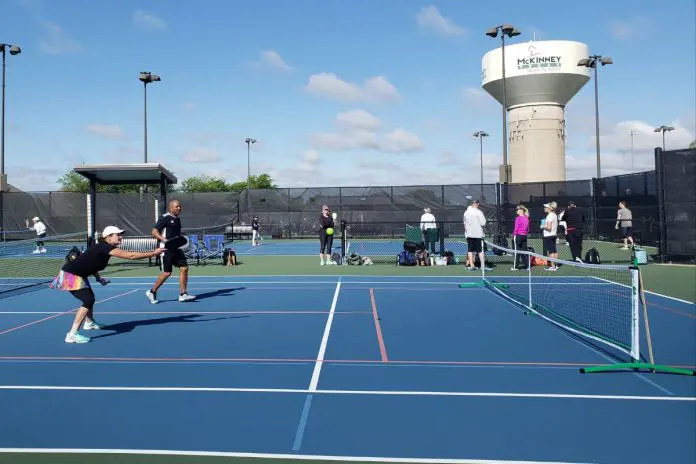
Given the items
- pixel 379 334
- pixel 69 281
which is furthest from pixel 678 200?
pixel 69 281

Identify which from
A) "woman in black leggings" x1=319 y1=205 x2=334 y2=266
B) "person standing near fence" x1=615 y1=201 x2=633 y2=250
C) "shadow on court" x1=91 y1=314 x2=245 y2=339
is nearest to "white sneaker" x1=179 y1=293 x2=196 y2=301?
"shadow on court" x1=91 y1=314 x2=245 y2=339

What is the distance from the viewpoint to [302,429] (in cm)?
443

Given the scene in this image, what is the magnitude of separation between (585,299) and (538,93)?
41689 millimetres

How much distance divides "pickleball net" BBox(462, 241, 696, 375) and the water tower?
1389 inches

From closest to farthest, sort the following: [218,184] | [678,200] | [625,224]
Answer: [678,200] → [625,224] → [218,184]

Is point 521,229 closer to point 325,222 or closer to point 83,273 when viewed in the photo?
point 325,222

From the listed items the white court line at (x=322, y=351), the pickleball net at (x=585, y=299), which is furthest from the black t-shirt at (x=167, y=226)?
the pickleball net at (x=585, y=299)

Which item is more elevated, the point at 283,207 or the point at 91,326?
the point at 283,207

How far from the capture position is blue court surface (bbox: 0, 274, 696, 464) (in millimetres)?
4164

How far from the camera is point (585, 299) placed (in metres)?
10.8

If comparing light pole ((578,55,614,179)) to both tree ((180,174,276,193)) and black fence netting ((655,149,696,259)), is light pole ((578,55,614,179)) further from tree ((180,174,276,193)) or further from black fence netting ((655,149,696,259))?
tree ((180,174,276,193))

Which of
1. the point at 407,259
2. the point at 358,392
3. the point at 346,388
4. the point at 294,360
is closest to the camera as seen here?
the point at 358,392

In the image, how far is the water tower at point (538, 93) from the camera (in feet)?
156

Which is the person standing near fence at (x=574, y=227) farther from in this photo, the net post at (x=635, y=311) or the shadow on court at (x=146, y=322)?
the shadow on court at (x=146, y=322)
